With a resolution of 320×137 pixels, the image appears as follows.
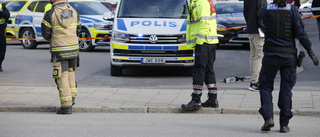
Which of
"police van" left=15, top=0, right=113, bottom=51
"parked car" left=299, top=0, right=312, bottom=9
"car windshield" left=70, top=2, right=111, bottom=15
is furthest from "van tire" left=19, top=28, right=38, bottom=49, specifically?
"parked car" left=299, top=0, right=312, bottom=9

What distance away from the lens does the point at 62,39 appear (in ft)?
31.0

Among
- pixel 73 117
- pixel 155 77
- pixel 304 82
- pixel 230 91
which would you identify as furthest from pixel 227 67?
pixel 73 117

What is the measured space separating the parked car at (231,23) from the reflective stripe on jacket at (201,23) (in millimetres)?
10507

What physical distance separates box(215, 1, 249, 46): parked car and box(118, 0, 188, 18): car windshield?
17.8 feet

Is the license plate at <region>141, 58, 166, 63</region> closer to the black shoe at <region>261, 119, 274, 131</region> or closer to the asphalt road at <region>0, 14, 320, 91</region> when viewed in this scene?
the asphalt road at <region>0, 14, 320, 91</region>

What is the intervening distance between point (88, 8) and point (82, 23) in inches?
33.5

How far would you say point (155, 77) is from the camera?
14109 mm

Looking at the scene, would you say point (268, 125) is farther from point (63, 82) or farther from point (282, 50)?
point (63, 82)

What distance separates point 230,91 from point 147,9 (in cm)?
396

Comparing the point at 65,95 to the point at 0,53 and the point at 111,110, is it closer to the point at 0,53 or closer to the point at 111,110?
the point at 111,110

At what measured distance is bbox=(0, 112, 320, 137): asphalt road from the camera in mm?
7820

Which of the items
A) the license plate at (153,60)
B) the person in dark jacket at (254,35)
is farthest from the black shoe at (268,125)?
A: the license plate at (153,60)

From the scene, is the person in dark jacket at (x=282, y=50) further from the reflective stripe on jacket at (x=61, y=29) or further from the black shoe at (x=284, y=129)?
the reflective stripe on jacket at (x=61, y=29)

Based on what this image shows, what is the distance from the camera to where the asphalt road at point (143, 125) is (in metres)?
7.82
